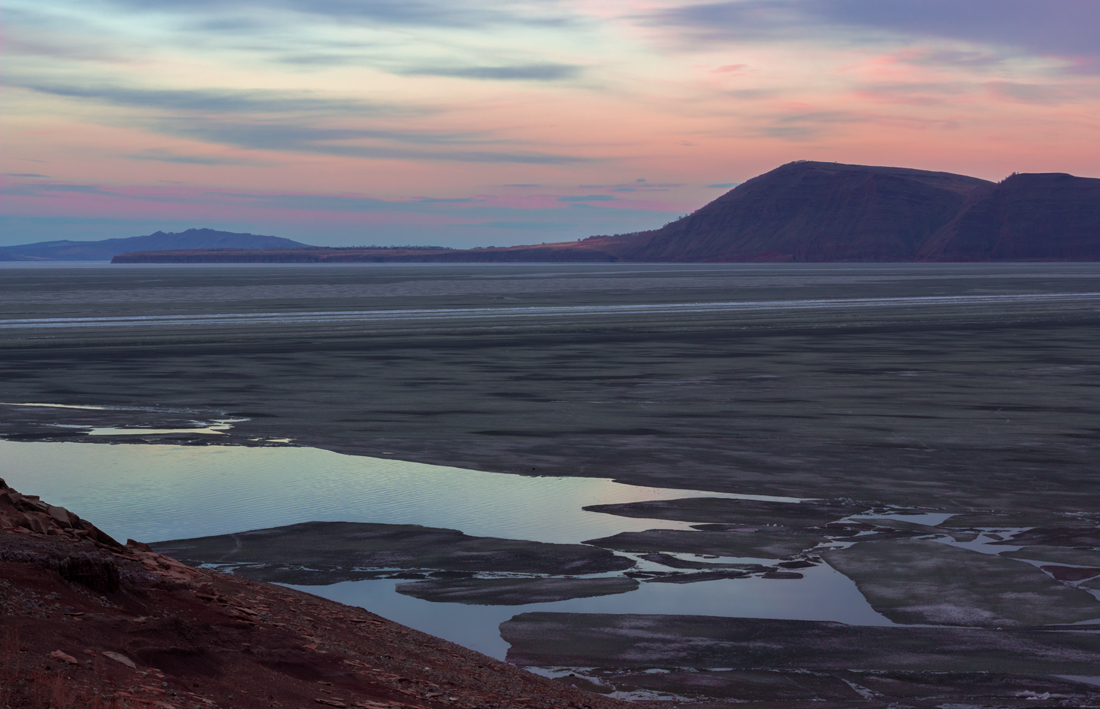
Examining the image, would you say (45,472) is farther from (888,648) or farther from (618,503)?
(888,648)

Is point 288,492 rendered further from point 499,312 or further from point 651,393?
point 499,312

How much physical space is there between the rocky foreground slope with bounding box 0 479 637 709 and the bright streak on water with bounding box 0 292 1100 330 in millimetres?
41404

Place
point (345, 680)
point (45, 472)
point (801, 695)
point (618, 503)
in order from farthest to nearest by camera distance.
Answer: point (45, 472)
point (618, 503)
point (801, 695)
point (345, 680)

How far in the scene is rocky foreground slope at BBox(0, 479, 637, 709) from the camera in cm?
669

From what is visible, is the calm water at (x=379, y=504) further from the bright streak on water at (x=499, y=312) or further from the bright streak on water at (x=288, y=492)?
the bright streak on water at (x=499, y=312)

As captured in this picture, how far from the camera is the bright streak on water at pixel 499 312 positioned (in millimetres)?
50125

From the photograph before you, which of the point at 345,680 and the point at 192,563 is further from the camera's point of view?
the point at 192,563

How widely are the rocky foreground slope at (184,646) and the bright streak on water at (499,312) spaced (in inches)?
1630

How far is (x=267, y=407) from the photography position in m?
23.4

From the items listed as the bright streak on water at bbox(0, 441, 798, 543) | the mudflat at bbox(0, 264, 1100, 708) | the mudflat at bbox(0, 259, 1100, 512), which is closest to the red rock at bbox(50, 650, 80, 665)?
the mudflat at bbox(0, 264, 1100, 708)

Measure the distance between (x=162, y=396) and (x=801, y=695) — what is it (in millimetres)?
19848

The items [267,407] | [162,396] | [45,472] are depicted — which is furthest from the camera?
[162,396]

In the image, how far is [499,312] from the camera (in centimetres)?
5906

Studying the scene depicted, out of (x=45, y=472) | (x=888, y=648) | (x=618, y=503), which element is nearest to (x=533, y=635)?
(x=888, y=648)
